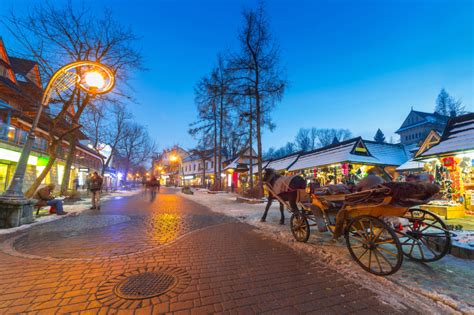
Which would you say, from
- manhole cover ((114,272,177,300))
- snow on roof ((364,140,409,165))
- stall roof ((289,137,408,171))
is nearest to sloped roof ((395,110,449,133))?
snow on roof ((364,140,409,165))

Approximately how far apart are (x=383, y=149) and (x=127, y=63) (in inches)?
863

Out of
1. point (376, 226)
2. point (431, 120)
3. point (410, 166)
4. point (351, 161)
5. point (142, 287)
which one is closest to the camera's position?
point (142, 287)

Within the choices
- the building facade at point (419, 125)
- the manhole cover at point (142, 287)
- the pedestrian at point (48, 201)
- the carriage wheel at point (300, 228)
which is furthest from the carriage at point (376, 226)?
the building facade at point (419, 125)

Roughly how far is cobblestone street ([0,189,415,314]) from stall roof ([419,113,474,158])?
27.5 ft

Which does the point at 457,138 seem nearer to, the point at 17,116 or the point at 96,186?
the point at 96,186

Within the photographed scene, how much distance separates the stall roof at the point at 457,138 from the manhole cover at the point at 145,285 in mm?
10620

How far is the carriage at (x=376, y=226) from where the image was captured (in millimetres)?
3336

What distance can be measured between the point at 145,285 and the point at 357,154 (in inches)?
667

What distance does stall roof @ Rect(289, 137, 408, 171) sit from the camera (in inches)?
610

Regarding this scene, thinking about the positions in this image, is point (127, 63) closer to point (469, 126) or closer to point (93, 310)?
point (93, 310)

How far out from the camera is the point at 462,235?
488cm

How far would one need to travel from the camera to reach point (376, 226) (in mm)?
3436

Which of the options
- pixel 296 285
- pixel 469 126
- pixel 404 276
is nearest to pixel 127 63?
pixel 296 285

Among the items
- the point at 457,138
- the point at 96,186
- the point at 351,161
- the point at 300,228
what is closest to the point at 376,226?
the point at 300,228
